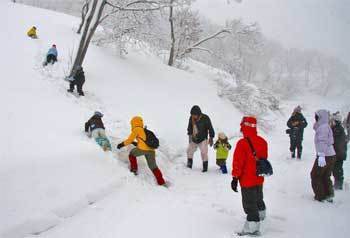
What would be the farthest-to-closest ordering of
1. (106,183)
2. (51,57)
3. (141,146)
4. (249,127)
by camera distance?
(51,57) < (141,146) < (106,183) < (249,127)

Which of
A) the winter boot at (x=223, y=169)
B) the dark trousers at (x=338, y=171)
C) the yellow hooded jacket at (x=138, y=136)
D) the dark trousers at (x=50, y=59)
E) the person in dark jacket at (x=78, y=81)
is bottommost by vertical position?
the winter boot at (x=223, y=169)

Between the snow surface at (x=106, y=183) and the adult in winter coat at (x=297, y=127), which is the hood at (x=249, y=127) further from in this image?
the adult in winter coat at (x=297, y=127)

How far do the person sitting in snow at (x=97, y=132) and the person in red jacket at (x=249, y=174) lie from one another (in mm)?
3821

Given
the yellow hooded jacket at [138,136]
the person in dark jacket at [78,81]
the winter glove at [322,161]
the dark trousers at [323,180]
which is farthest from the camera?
the person in dark jacket at [78,81]

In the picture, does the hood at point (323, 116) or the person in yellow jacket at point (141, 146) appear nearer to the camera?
the hood at point (323, 116)

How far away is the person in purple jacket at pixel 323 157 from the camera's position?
7.54m

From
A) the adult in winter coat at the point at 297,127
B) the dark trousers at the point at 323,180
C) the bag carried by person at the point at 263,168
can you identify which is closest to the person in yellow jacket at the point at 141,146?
the bag carried by person at the point at 263,168

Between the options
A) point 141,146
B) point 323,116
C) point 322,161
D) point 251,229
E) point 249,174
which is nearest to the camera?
point 251,229

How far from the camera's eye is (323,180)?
7770 millimetres

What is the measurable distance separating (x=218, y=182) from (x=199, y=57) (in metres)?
28.7

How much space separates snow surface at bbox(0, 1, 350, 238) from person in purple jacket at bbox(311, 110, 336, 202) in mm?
340

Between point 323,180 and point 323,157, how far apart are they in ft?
2.07

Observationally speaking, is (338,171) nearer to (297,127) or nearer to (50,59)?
(297,127)

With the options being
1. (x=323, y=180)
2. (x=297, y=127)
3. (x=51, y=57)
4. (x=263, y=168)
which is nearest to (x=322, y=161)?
(x=323, y=180)
